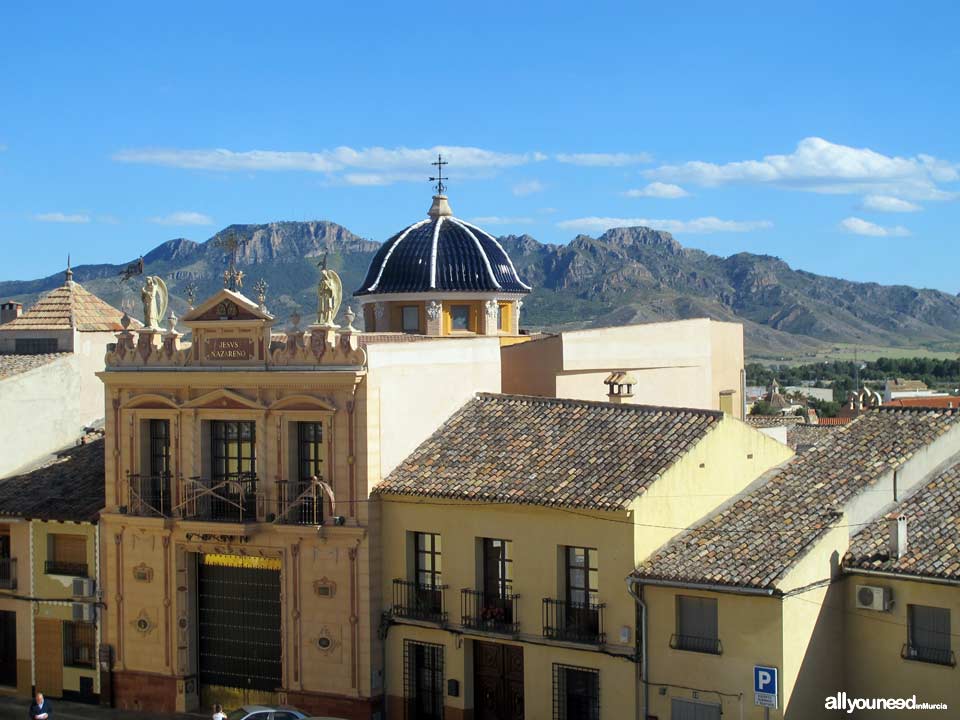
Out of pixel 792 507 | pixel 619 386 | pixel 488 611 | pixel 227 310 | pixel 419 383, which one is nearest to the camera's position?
pixel 792 507

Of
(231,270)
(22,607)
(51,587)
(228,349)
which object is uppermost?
(231,270)

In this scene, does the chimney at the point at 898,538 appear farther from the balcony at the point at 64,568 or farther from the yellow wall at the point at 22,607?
the yellow wall at the point at 22,607

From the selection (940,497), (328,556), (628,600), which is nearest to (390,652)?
(328,556)

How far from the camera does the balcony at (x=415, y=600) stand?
31844mm

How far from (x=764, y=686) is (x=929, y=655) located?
9.92 feet

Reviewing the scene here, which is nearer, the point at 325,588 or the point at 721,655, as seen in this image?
the point at 721,655

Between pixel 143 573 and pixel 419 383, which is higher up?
pixel 419 383

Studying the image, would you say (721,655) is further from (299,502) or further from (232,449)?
(232,449)

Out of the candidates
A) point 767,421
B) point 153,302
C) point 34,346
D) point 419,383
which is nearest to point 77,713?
point 153,302

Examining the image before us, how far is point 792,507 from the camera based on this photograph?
1145 inches

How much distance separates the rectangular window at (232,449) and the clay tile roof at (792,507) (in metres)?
10.2

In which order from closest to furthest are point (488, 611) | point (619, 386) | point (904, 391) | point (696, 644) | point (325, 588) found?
point (696, 644) → point (488, 611) → point (325, 588) → point (619, 386) → point (904, 391)

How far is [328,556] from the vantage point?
107 ft

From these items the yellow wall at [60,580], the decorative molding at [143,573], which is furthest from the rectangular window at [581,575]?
the yellow wall at [60,580]
